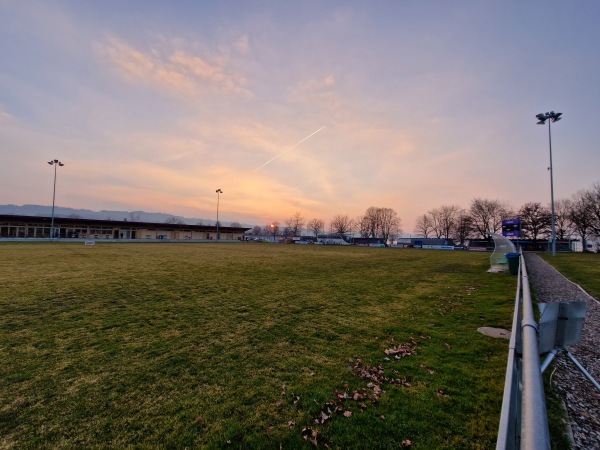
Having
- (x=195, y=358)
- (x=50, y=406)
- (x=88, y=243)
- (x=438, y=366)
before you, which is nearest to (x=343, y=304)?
(x=438, y=366)

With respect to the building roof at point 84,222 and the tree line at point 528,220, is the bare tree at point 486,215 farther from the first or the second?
the building roof at point 84,222

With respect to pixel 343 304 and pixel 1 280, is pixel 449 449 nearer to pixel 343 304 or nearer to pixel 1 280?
pixel 343 304

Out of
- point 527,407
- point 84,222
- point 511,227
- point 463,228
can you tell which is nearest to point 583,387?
point 527,407

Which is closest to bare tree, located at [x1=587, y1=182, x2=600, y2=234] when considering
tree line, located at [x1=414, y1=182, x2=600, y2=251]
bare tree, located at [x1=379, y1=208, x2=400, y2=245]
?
tree line, located at [x1=414, y1=182, x2=600, y2=251]

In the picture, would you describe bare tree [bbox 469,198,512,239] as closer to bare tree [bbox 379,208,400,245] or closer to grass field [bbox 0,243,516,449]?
bare tree [bbox 379,208,400,245]

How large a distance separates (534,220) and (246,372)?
9449cm

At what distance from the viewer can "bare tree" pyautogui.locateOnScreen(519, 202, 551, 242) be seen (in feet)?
240

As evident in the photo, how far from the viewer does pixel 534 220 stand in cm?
7425

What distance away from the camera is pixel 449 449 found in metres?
3.15

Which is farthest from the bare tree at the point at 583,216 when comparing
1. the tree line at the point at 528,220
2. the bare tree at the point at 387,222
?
the bare tree at the point at 387,222

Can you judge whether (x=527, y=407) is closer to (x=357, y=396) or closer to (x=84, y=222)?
(x=357, y=396)

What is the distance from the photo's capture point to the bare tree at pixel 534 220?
7304 cm

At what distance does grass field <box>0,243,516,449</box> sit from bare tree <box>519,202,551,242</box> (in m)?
85.8

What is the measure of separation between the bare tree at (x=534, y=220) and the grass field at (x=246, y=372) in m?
85.8
